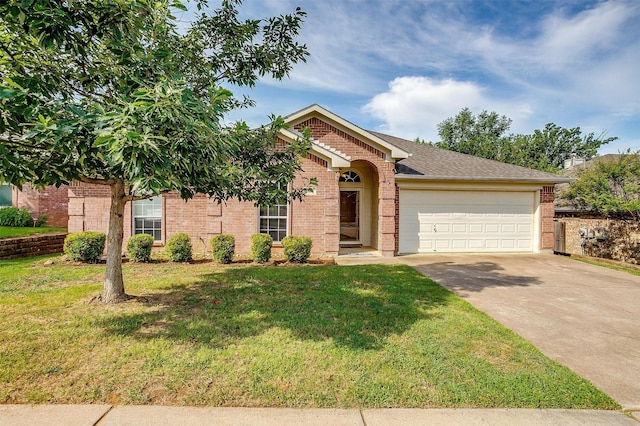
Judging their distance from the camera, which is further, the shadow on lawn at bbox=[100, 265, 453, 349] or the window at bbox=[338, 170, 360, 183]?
the window at bbox=[338, 170, 360, 183]

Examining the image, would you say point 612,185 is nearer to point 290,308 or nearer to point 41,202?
point 290,308

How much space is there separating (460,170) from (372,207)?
389 centimetres

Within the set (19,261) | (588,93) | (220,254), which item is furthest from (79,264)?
(588,93)

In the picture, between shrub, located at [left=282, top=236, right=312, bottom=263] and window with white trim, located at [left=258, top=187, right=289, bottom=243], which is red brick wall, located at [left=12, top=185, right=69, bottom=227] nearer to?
window with white trim, located at [left=258, top=187, right=289, bottom=243]

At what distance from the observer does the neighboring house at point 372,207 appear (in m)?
11.5

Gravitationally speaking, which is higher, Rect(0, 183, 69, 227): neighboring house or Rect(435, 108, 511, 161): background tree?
Rect(435, 108, 511, 161): background tree

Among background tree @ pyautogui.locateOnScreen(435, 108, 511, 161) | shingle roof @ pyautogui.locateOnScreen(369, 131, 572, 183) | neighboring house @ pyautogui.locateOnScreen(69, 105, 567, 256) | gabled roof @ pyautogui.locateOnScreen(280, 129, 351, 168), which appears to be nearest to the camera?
gabled roof @ pyautogui.locateOnScreen(280, 129, 351, 168)

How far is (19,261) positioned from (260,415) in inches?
456

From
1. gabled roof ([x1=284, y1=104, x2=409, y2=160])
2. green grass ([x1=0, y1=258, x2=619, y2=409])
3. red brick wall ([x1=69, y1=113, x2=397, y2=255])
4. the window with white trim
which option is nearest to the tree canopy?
gabled roof ([x1=284, y1=104, x2=409, y2=160])

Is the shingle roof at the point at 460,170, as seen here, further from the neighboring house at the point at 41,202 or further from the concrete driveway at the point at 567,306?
the neighboring house at the point at 41,202

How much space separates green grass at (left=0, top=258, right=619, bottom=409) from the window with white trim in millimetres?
4859

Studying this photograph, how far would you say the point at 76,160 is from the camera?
3734mm

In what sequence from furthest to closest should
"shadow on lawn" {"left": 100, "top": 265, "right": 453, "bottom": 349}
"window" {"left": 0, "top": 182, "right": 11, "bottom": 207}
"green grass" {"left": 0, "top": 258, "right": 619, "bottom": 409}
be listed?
"window" {"left": 0, "top": 182, "right": 11, "bottom": 207} < "shadow on lawn" {"left": 100, "top": 265, "right": 453, "bottom": 349} < "green grass" {"left": 0, "top": 258, "right": 619, "bottom": 409}

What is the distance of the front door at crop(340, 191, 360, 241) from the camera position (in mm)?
14391
